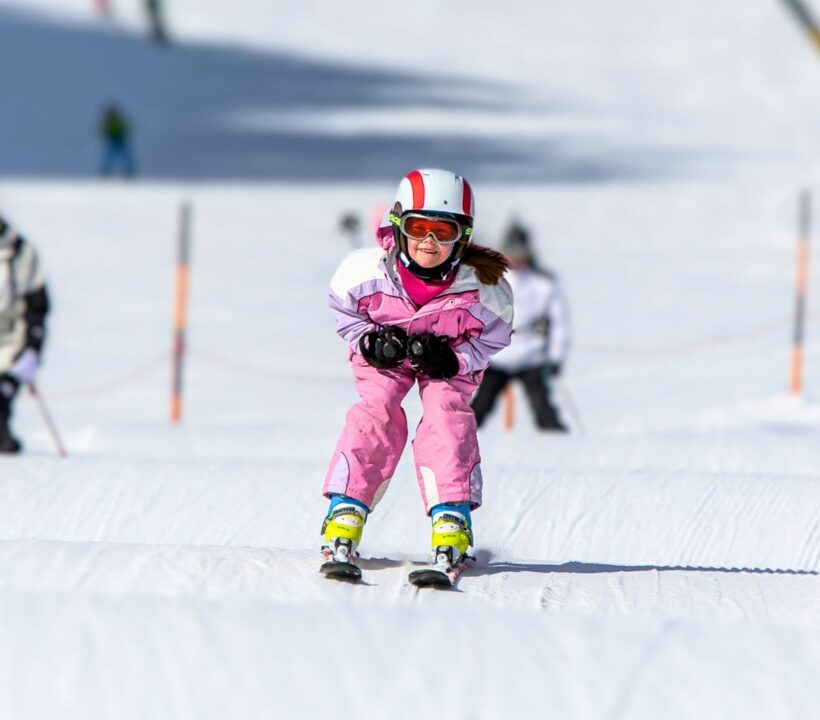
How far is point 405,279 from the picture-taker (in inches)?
187

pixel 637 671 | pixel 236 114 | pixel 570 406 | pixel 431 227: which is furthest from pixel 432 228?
pixel 236 114

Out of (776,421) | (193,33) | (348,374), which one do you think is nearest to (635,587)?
(776,421)

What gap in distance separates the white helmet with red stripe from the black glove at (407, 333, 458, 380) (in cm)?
34

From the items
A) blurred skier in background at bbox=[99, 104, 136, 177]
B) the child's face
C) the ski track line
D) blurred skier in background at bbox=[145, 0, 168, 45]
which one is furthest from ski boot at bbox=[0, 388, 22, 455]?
blurred skier in background at bbox=[145, 0, 168, 45]

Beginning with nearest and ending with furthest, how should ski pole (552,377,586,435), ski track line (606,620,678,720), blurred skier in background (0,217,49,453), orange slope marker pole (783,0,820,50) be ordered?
ski track line (606,620,678,720) < blurred skier in background (0,217,49,453) < ski pole (552,377,586,435) < orange slope marker pole (783,0,820,50)

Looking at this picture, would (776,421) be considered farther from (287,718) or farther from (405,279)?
(287,718)

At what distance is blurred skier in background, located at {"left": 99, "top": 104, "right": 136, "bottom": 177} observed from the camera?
2667 centimetres

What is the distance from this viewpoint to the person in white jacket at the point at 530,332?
10039mm

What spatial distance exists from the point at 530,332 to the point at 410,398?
296 cm

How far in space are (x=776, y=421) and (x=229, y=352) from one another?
18.5 ft

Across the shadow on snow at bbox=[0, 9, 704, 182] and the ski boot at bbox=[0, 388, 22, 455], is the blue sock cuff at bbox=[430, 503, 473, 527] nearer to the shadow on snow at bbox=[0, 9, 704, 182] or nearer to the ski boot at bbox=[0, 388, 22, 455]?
the ski boot at bbox=[0, 388, 22, 455]

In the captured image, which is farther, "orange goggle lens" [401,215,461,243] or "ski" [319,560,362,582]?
"orange goggle lens" [401,215,461,243]

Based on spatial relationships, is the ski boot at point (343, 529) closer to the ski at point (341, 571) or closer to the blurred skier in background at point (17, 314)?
the ski at point (341, 571)

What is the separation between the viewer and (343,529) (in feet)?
15.1
